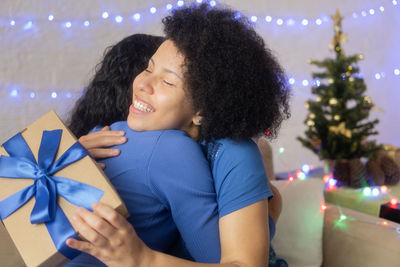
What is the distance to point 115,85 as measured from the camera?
A: 52.2 inches

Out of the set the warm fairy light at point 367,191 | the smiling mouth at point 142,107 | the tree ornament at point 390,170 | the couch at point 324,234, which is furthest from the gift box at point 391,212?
the smiling mouth at point 142,107

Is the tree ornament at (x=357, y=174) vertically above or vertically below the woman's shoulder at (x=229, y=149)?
below

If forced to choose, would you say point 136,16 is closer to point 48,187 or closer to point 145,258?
point 48,187

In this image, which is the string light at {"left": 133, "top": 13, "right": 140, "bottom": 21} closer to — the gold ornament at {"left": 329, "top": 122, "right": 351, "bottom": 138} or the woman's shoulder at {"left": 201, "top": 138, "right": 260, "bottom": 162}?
the gold ornament at {"left": 329, "top": 122, "right": 351, "bottom": 138}

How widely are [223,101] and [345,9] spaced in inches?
110

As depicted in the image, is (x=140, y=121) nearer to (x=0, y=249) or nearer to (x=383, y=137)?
(x=0, y=249)

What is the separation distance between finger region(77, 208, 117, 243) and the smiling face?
0.28 metres

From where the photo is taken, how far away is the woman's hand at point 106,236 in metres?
0.71

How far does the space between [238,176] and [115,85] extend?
2.02ft

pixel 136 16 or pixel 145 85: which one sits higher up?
pixel 136 16

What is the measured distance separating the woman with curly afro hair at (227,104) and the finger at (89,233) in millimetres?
167

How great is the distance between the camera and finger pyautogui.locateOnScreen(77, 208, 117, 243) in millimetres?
705

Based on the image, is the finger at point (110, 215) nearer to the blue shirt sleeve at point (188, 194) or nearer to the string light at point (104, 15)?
the blue shirt sleeve at point (188, 194)

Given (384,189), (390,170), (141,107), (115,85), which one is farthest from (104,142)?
(390,170)
